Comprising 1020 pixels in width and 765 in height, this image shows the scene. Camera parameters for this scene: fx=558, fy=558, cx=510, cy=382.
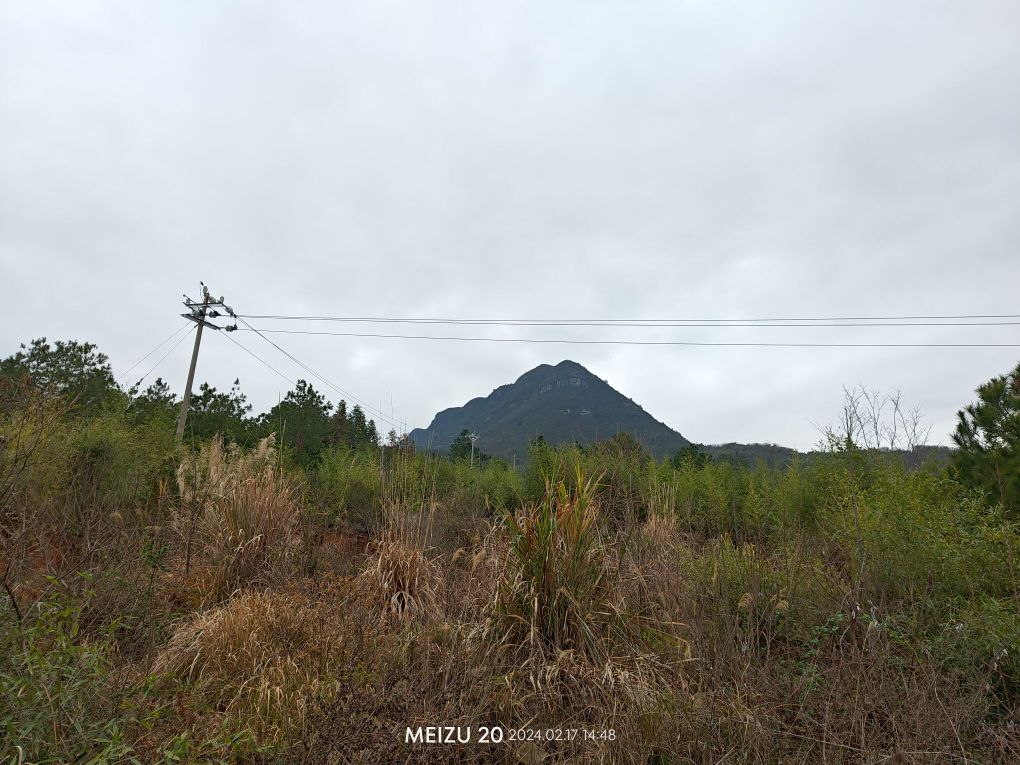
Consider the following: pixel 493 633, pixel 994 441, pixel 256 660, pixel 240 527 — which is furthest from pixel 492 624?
pixel 994 441

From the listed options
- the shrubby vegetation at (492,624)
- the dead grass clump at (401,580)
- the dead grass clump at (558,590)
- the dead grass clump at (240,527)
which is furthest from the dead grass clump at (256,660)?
the dead grass clump at (558,590)

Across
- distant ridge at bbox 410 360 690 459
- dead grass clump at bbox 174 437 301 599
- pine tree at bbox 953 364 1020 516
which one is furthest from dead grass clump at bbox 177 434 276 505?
distant ridge at bbox 410 360 690 459

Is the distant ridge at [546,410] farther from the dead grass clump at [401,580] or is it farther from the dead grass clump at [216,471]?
the dead grass clump at [401,580]

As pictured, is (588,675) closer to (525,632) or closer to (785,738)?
(525,632)

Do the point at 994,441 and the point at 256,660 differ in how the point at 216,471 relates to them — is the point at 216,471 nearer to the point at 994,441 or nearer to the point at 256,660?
the point at 256,660

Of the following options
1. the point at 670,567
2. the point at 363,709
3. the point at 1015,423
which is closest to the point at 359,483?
the point at 670,567

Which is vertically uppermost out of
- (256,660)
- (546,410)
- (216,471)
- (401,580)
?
(546,410)

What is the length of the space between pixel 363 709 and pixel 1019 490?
20.9ft

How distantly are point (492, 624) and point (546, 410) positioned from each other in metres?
88.6

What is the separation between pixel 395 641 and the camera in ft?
12.1

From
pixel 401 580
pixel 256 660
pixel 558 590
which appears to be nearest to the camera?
pixel 256 660

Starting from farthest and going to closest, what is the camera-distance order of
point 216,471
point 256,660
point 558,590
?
point 216,471, point 558,590, point 256,660

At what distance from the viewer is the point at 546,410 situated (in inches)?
3625

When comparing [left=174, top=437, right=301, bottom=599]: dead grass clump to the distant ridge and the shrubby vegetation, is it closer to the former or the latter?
the shrubby vegetation
